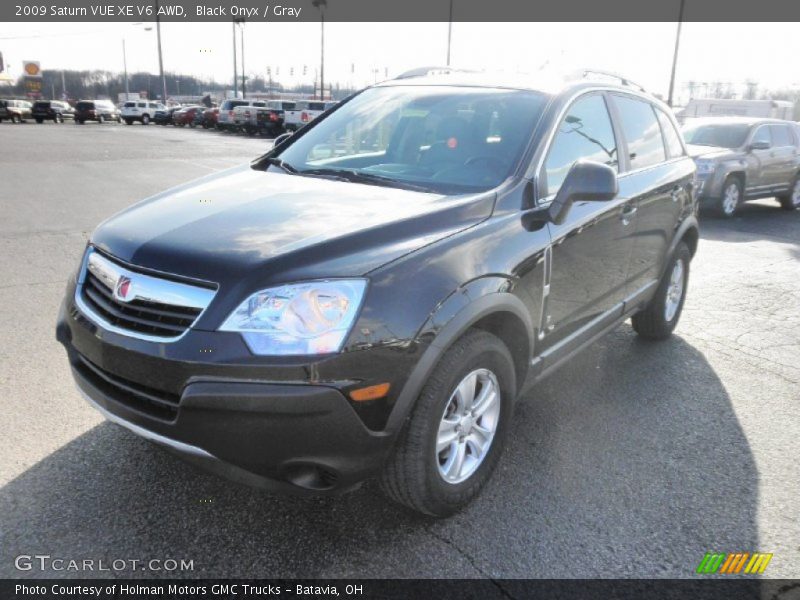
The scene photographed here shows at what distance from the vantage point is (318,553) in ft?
8.50

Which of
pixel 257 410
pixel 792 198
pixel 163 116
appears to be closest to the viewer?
pixel 257 410

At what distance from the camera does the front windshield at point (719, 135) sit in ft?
40.0

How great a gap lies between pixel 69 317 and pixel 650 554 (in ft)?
8.50

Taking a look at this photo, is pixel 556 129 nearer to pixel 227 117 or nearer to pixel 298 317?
pixel 298 317

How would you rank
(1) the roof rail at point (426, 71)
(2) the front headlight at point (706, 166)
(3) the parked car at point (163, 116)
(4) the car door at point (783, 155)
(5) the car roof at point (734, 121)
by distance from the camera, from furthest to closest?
(3) the parked car at point (163, 116) < (4) the car door at point (783, 155) < (5) the car roof at point (734, 121) < (2) the front headlight at point (706, 166) < (1) the roof rail at point (426, 71)

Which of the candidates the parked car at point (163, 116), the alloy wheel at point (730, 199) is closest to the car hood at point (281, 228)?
the alloy wheel at point (730, 199)

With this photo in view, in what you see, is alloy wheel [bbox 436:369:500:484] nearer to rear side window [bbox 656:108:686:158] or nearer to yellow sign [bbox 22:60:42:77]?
rear side window [bbox 656:108:686:158]

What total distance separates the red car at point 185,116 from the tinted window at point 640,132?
44773 mm

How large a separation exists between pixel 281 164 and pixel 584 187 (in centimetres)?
174

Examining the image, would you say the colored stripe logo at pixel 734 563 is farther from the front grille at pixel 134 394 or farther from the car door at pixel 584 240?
the front grille at pixel 134 394

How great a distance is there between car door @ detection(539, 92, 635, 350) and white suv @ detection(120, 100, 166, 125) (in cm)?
5098

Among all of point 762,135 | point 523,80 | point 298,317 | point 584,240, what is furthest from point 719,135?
point 298,317

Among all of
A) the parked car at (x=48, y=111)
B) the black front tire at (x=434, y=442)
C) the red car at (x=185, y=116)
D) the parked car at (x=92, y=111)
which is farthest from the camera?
the parked car at (x=92, y=111)

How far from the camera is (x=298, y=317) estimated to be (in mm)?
2250
